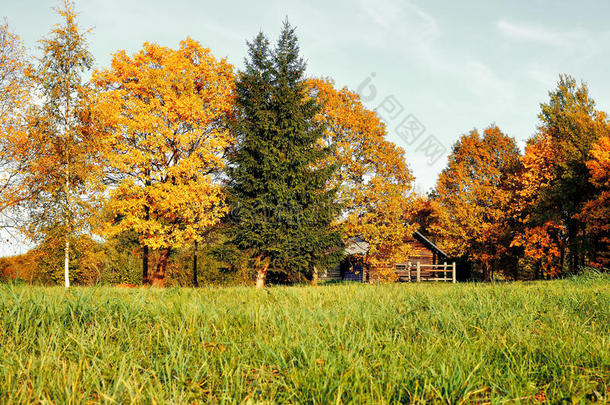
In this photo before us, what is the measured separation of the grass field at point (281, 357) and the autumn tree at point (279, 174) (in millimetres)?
14681

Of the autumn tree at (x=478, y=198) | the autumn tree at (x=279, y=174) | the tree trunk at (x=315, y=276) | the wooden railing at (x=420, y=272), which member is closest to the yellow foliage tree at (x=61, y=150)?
the autumn tree at (x=279, y=174)

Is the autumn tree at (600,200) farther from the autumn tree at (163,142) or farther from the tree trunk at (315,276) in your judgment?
the autumn tree at (163,142)

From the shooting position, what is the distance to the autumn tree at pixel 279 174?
738 inches

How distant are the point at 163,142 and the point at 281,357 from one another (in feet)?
58.0

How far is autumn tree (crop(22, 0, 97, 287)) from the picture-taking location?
49.7 ft

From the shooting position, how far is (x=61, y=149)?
16047mm

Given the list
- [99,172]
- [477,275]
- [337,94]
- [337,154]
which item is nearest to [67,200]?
[99,172]

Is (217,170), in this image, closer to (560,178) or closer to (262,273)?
(262,273)

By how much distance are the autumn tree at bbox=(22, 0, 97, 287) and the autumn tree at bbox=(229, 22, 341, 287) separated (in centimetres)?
669

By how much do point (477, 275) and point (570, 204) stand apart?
60.4ft

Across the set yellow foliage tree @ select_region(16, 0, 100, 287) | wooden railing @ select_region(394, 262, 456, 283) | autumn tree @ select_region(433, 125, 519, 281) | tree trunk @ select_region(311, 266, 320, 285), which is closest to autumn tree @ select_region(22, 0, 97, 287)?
yellow foliage tree @ select_region(16, 0, 100, 287)

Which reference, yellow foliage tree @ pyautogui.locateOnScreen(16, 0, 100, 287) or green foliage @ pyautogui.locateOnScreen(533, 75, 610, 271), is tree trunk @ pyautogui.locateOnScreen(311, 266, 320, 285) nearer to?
yellow foliage tree @ pyautogui.locateOnScreen(16, 0, 100, 287)

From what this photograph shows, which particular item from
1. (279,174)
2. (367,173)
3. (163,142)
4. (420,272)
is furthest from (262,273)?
(420,272)

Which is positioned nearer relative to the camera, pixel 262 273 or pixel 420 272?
pixel 262 273
